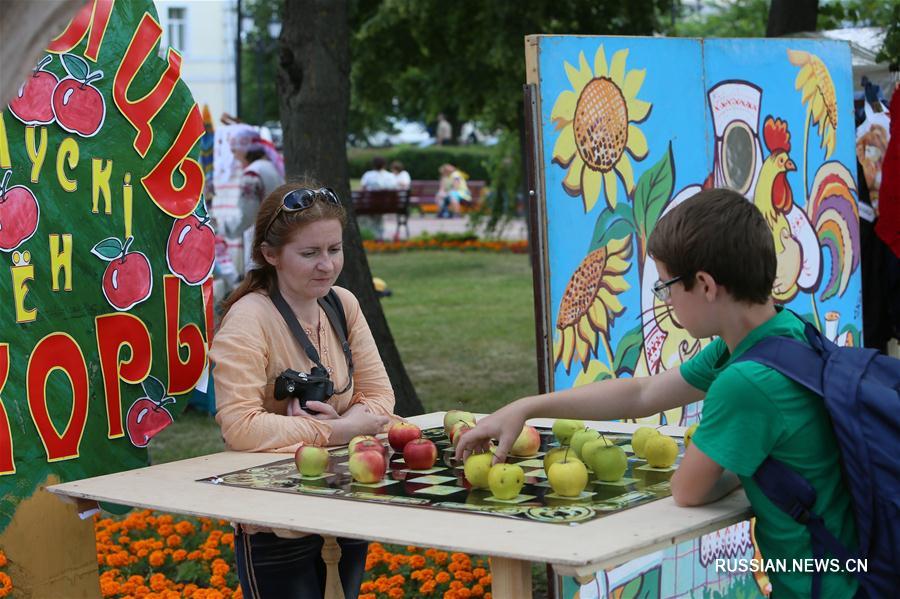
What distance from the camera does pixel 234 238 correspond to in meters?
9.58

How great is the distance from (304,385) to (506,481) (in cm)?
102

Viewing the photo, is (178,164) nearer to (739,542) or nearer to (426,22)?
(739,542)

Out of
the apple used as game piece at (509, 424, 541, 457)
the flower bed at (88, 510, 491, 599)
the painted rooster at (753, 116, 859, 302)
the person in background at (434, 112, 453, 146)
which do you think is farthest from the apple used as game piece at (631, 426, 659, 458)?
the person in background at (434, 112, 453, 146)

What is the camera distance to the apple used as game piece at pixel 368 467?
10.3ft

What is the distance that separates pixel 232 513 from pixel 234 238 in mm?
6890

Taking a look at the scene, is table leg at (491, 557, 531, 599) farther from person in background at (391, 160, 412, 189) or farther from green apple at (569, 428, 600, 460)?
person in background at (391, 160, 412, 189)

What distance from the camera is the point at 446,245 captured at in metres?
22.9

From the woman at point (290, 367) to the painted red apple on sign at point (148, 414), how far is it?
1.03 ft

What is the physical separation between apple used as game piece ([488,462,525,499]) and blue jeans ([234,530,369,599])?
33.0 inches

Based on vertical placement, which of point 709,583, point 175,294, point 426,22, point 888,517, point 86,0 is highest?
point 426,22

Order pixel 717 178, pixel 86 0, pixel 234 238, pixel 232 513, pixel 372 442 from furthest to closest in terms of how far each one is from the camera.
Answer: pixel 234 238 < pixel 717 178 < pixel 372 442 < pixel 232 513 < pixel 86 0

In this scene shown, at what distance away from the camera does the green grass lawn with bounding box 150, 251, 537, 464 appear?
905cm

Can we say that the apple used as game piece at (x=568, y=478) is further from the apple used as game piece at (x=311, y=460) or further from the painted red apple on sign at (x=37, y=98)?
the painted red apple on sign at (x=37, y=98)

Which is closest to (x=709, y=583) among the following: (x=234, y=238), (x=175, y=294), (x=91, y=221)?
(x=175, y=294)
